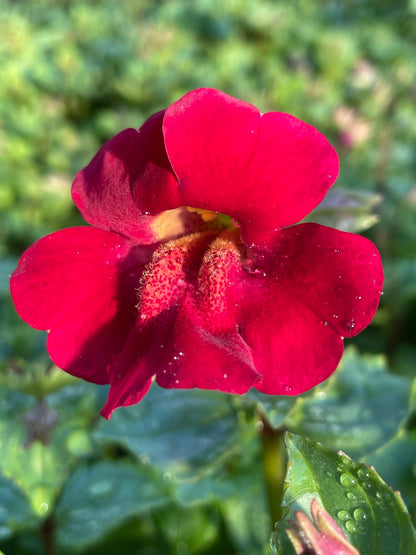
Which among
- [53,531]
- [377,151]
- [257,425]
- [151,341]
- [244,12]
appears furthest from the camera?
[244,12]

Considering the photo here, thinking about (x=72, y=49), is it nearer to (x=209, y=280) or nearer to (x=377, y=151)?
(x=377, y=151)

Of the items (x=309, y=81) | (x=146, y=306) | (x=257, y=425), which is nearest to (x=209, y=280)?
(x=146, y=306)

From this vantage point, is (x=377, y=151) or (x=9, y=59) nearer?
(x=377, y=151)

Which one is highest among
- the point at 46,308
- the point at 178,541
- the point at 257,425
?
the point at 46,308

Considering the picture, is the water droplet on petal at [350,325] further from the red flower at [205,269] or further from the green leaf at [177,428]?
the green leaf at [177,428]

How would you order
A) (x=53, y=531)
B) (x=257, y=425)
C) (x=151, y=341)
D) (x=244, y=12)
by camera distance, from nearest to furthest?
(x=151, y=341) < (x=257, y=425) < (x=53, y=531) < (x=244, y=12)

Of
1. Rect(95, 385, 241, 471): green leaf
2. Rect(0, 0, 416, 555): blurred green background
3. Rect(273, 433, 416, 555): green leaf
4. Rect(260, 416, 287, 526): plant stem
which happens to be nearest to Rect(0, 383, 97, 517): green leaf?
Rect(0, 0, 416, 555): blurred green background

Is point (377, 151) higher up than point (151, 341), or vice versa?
point (151, 341)
